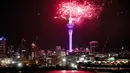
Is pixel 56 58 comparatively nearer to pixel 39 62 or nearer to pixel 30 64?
pixel 39 62

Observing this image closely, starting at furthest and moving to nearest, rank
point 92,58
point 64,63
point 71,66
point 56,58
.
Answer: point 92,58
point 56,58
point 64,63
point 71,66

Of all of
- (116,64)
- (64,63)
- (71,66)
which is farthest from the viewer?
(116,64)

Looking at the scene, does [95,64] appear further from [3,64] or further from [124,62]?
[3,64]

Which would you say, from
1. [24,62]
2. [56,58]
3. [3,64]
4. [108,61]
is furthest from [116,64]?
[3,64]

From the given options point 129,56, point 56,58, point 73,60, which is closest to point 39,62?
point 56,58

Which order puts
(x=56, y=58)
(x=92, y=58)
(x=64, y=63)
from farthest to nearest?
(x=92, y=58)
(x=56, y=58)
(x=64, y=63)

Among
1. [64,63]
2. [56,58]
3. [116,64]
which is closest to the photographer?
[64,63]

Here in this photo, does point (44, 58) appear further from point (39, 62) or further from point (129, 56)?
point (129, 56)

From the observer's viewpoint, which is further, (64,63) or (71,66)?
(64,63)

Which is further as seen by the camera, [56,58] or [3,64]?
[56,58]
